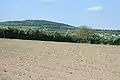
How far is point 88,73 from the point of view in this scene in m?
13.9

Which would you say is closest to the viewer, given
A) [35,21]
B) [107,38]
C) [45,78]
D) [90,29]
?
[45,78]

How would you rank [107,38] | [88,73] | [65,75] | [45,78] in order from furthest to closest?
[107,38] → [88,73] → [65,75] → [45,78]

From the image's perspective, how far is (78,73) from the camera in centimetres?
1372

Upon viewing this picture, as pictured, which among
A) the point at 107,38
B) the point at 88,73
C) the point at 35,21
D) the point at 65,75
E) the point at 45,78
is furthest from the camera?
the point at 35,21

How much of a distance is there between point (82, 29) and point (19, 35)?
21911 millimetres

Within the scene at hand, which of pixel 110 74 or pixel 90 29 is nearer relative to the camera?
pixel 110 74

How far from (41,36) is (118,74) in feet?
129

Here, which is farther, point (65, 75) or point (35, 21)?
point (35, 21)

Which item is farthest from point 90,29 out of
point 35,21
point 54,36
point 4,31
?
point 4,31

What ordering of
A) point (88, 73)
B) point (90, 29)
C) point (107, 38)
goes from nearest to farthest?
point (88, 73) → point (107, 38) → point (90, 29)

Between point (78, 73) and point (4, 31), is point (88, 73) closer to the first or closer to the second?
point (78, 73)

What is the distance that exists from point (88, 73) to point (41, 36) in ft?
129

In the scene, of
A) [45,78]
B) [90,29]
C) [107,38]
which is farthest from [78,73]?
[90,29]

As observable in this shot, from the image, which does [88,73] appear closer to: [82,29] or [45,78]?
[45,78]
